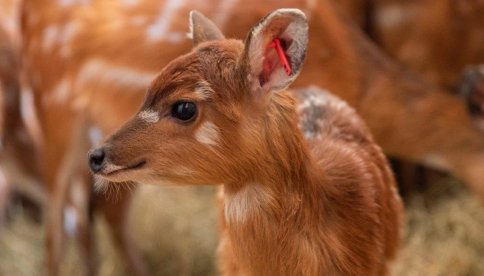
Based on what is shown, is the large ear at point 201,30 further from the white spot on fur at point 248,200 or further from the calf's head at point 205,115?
the white spot on fur at point 248,200

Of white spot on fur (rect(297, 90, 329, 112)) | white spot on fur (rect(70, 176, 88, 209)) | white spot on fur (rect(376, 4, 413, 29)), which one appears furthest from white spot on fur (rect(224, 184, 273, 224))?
white spot on fur (rect(376, 4, 413, 29))

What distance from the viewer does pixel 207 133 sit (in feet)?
4.33

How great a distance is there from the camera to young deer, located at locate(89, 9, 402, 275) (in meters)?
1.30

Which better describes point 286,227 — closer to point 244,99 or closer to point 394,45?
point 244,99

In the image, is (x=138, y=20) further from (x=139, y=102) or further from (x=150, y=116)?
(x=150, y=116)

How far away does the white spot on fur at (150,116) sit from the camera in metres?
1.31

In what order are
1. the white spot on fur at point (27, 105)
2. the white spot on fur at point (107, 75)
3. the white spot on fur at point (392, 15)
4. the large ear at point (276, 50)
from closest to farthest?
the large ear at point (276, 50)
the white spot on fur at point (107, 75)
the white spot on fur at point (27, 105)
the white spot on fur at point (392, 15)

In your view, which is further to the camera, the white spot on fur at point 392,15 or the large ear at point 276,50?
the white spot on fur at point 392,15

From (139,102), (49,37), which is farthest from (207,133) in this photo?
(49,37)

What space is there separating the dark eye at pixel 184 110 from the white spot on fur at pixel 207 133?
0.03 m

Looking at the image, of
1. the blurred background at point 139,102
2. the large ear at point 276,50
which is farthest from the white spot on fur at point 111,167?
the blurred background at point 139,102

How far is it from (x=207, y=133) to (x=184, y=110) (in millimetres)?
55

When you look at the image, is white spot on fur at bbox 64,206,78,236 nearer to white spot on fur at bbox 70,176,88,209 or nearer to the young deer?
white spot on fur at bbox 70,176,88,209

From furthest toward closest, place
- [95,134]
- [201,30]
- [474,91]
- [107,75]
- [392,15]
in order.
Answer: [392,15], [95,134], [107,75], [474,91], [201,30]
